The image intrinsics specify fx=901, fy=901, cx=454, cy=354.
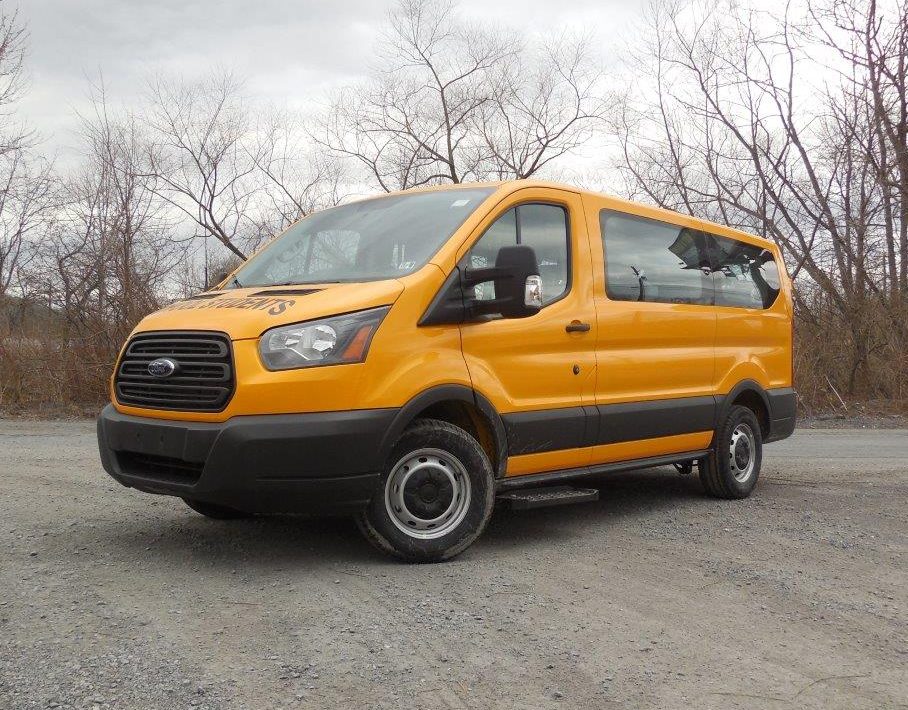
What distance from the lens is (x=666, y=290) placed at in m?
6.46

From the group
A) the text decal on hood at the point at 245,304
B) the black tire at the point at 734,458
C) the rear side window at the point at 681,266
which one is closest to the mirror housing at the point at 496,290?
the text decal on hood at the point at 245,304

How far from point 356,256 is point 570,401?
1.57 metres

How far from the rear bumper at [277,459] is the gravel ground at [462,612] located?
1.30 ft

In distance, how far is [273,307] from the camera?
Result: 14.9 feet

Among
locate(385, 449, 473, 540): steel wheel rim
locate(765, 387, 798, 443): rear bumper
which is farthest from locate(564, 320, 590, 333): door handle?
locate(765, 387, 798, 443): rear bumper

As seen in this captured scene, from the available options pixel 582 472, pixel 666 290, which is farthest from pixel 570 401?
pixel 666 290

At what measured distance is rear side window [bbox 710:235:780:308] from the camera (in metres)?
7.19

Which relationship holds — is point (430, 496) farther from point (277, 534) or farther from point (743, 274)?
point (743, 274)

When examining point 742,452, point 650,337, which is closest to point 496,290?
point 650,337

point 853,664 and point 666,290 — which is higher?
point 666,290

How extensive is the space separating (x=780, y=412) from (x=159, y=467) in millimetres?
5355

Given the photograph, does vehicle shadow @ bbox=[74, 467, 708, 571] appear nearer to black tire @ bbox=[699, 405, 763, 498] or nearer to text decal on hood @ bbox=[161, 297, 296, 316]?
black tire @ bbox=[699, 405, 763, 498]

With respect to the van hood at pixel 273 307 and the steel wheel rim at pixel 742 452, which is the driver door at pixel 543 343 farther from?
the steel wheel rim at pixel 742 452

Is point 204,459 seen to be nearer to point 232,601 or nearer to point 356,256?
point 232,601
